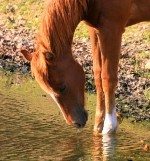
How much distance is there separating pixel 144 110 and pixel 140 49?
3010mm

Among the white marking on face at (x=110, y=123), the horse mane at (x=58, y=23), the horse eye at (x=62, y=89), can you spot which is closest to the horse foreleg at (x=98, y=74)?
the white marking on face at (x=110, y=123)

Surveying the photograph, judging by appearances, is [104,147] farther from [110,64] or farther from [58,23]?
[58,23]

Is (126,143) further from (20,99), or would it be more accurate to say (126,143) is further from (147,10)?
(20,99)

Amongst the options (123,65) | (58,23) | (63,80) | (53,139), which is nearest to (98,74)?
(63,80)

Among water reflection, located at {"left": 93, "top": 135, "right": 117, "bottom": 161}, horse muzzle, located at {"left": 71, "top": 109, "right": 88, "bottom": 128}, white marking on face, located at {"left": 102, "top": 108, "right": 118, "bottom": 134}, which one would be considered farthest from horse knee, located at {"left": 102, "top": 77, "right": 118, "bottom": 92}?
water reflection, located at {"left": 93, "top": 135, "right": 117, "bottom": 161}

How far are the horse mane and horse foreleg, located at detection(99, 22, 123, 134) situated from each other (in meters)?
0.42

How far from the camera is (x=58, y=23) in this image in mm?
6797

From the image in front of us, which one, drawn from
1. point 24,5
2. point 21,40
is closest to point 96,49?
point 21,40

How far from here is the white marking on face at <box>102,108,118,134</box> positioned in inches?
282

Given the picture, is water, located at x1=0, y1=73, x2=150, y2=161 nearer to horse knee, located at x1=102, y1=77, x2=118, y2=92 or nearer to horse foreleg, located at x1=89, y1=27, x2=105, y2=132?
horse foreleg, located at x1=89, y1=27, x2=105, y2=132

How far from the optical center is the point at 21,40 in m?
13.1

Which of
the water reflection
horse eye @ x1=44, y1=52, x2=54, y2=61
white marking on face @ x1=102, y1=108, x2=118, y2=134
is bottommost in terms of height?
the water reflection

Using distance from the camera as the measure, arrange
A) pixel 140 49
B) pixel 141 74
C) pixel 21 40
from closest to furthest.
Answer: pixel 141 74, pixel 140 49, pixel 21 40

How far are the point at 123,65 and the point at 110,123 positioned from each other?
3.34m
